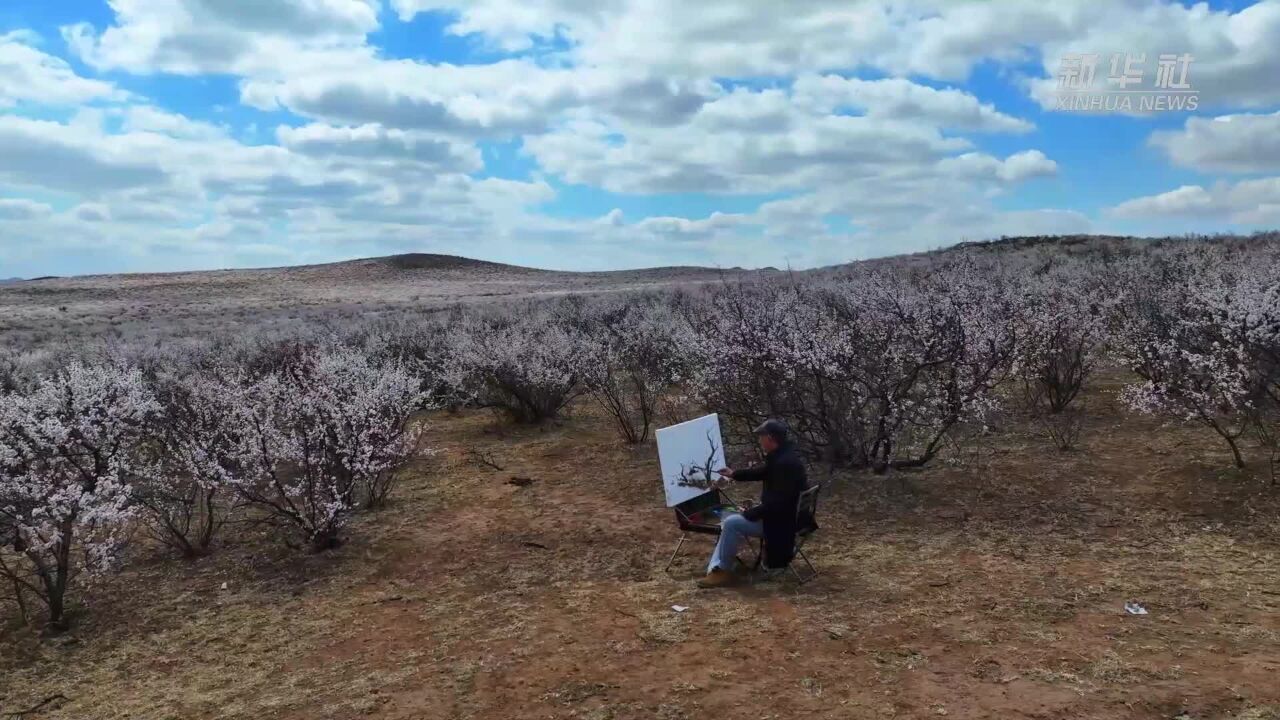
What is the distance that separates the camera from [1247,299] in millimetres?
7449

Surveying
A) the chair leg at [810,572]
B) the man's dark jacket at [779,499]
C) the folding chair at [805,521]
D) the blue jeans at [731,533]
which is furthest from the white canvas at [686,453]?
the chair leg at [810,572]

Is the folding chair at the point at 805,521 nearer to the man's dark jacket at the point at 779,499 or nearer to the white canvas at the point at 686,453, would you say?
the man's dark jacket at the point at 779,499

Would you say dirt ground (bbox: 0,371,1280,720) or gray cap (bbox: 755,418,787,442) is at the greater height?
gray cap (bbox: 755,418,787,442)

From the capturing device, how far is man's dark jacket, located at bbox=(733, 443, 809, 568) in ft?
17.9

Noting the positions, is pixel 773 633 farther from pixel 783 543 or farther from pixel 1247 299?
pixel 1247 299

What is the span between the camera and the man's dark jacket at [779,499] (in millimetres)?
5457

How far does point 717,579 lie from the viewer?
5.61m

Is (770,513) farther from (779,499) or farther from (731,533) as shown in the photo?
(731,533)

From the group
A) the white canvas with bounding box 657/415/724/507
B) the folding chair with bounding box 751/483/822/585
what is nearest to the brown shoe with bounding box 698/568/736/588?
the folding chair with bounding box 751/483/822/585

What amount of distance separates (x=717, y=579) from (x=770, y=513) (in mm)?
624

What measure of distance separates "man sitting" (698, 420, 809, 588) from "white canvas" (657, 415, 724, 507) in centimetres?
50

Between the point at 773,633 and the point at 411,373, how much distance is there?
34.8 feet

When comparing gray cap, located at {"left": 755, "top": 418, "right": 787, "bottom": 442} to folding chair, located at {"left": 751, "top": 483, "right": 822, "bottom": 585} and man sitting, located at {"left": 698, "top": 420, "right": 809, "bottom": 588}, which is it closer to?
man sitting, located at {"left": 698, "top": 420, "right": 809, "bottom": 588}

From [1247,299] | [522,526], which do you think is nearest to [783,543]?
[522,526]
